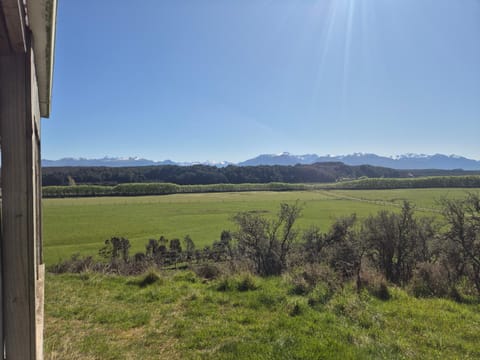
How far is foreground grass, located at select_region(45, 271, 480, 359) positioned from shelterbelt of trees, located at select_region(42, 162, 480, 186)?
113 metres

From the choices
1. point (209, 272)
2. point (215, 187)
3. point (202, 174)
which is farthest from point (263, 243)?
point (202, 174)

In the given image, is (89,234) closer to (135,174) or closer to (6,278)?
(6,278)

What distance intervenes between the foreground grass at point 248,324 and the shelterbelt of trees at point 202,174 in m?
113

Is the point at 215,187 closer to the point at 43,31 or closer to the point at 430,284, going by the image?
the point at 430,284

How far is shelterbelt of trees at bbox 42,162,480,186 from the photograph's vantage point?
120 m

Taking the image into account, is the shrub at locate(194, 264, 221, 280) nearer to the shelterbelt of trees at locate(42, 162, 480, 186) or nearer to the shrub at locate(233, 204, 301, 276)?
the shrub at locate(233, 204, 301, 276)

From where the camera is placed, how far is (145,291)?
23.8 ft

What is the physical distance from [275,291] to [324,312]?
148 centimetres

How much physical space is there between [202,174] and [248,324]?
468ft

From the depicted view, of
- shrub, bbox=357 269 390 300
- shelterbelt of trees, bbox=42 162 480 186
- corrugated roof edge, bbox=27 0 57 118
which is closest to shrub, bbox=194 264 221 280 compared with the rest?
shrub, bbox=357 269 390 300

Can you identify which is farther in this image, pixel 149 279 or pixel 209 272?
pixel 209 272

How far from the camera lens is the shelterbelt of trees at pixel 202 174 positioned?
120062 mm

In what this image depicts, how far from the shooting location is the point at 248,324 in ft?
17.1

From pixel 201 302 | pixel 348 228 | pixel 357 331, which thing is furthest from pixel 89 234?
pixel 357 331
